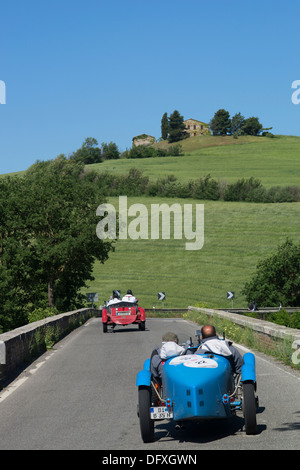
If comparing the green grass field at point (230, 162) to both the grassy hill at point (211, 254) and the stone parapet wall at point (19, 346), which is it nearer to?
the grassy hill at point (211, 254)

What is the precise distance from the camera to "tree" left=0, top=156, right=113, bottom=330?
189ft

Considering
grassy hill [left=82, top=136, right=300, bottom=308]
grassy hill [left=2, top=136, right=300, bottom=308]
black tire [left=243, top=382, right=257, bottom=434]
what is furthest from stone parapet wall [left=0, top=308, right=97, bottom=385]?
grassy hill [left=2, top=136, right=300, bottom=308]

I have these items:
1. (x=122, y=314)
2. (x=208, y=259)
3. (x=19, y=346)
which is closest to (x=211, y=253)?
(x=208, y=259)

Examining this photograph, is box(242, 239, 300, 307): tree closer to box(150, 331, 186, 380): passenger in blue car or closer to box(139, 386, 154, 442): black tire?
box(150, 331, 186, 380): passenger in blue car

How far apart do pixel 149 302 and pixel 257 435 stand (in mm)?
67078

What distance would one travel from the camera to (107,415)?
960 centimetres

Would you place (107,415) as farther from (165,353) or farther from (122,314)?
(122,314)

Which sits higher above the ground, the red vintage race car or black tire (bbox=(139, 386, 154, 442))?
black tire (bbox=(139, 386, 154, 442))

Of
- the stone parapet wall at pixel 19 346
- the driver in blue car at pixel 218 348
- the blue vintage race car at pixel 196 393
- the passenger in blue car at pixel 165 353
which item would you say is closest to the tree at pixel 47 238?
the stone parapet wall at pixel 19 346

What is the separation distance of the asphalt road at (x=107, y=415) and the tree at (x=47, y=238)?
136ft

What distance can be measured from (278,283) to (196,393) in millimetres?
63395

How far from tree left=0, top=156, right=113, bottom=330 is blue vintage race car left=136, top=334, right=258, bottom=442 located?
157 feet

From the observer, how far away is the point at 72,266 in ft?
203

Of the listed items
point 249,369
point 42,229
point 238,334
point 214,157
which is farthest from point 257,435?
point 214,157
